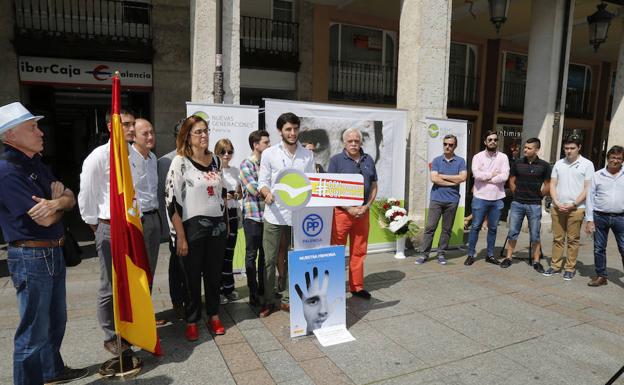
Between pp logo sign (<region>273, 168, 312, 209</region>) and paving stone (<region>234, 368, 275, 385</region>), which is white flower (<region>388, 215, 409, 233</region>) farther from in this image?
paving stone (<region>234, 368, 275, 385</region>)

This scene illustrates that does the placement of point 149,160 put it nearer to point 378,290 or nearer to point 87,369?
point 87,369

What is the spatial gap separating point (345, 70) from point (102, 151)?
1037 centimetres

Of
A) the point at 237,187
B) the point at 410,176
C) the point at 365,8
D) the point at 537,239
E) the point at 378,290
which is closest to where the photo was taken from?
the point at 237,187

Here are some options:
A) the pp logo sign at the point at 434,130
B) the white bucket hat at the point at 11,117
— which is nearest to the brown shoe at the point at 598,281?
the pp logo sign at the point at 434,130

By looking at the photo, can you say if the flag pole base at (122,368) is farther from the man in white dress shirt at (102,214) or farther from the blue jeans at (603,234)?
the blue jeans at (603,234)

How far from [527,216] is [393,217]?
2.01 m

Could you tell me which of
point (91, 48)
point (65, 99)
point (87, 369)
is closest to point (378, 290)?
point (87, 369)

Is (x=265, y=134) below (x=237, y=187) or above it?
above

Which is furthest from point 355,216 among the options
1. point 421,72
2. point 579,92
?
point 579,92

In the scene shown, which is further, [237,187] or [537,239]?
[537,239]

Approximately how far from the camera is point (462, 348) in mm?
3676

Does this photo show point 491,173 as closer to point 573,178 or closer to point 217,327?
point 573,178

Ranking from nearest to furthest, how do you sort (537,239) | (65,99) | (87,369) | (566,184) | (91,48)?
(87,369) < (566,184) < (537,239) < (91,48) < (65,99)

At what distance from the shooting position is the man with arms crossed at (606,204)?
17.4ft
